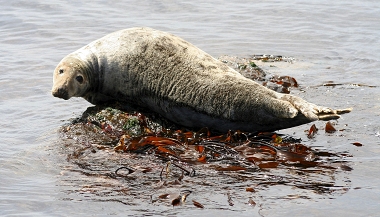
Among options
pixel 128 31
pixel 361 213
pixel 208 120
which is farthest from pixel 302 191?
pixel 128 31

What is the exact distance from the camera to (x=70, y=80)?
892 centimetres

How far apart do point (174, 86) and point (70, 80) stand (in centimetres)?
131

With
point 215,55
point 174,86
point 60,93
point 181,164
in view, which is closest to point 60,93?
point 60,93

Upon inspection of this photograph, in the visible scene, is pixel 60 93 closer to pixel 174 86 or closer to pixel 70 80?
pixel 70 80

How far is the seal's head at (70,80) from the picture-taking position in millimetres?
8867

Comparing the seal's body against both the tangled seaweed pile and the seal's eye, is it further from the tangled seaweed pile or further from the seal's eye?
the tangled seaweed pile

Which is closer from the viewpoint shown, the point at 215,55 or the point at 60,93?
the point at 60,93

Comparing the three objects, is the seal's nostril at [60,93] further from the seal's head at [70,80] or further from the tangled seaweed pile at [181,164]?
the tangled seaweed pile at [181,164]

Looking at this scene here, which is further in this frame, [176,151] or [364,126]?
[364,126]

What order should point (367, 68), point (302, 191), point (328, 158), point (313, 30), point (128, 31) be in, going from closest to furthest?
1. point (302, 191)
2. point (328, 158)
3. point (128, 31)
4. point (367, 68)
5. point (313, 30)

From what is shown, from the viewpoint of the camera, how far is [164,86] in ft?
28.6

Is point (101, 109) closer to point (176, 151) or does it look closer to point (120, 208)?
point (176, 151)

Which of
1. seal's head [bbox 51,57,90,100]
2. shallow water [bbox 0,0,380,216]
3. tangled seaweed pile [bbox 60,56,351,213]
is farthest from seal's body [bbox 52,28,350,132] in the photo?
shallow water [bbox 0,0,380,216]

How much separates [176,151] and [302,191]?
174cm
